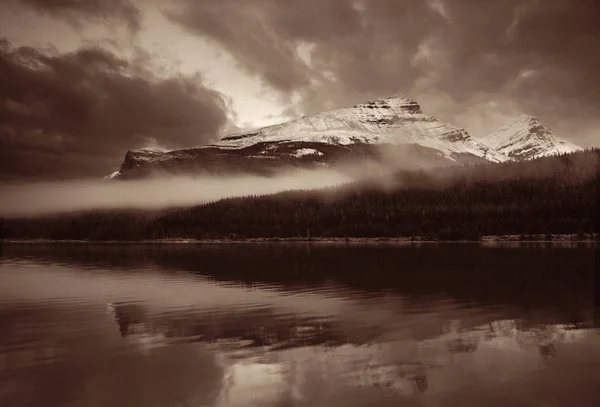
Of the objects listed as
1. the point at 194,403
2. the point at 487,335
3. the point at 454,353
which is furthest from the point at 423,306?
the point at 194,403

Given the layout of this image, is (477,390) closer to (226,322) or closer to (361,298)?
(226,322)

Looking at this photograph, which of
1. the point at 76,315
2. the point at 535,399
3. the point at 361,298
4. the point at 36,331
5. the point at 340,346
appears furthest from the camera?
the point at 361,298

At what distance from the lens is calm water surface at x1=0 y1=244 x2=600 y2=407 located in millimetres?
20578

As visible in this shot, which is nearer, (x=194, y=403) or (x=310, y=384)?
(x=194, y=403)

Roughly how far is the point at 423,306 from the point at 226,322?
1733 cm

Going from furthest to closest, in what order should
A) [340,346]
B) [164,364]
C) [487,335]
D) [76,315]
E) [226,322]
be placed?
[76,315] → [226,322] → [487,335] → [340,346] → [164,364]

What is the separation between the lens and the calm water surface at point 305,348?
67.5 feet

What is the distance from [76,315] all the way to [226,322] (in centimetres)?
1442

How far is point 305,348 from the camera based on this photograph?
2808 cm

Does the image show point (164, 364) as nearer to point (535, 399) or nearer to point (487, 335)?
point (535, 399)

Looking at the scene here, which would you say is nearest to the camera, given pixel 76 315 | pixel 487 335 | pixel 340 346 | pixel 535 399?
pixel 535 399

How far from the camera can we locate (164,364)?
25281mm

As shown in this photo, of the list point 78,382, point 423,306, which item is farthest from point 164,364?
point 423,306

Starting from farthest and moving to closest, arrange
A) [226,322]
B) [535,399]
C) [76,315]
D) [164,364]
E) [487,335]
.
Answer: [76,315]
[226,322]
[487,335]
[164,364]
[535,399]
